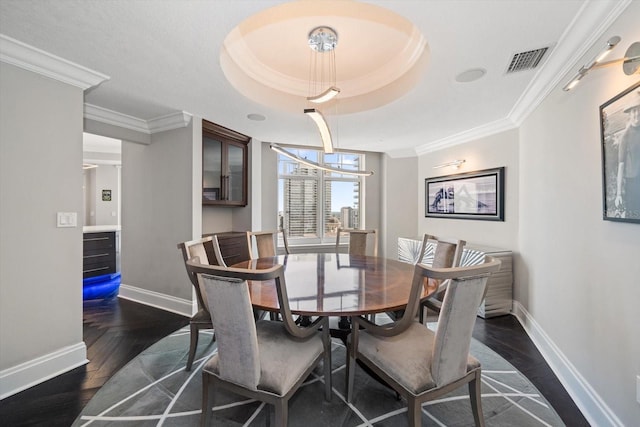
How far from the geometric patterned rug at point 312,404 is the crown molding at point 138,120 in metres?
2.62

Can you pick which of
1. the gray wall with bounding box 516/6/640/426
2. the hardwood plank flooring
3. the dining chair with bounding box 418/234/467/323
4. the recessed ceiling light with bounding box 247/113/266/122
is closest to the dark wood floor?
the hardwood plank flooring

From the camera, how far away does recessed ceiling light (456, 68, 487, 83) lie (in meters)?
2.25

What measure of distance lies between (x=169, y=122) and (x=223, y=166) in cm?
84

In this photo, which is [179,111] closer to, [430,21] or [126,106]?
[126,106]

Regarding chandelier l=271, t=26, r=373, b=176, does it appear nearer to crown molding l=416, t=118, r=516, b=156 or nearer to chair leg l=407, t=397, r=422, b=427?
chair leg l=407, t=397, r=422, b=427

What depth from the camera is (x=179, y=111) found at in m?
3.20

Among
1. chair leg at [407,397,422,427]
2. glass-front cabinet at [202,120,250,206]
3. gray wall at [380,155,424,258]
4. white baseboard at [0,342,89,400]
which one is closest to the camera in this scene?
chair leg at [407,397,422,427]

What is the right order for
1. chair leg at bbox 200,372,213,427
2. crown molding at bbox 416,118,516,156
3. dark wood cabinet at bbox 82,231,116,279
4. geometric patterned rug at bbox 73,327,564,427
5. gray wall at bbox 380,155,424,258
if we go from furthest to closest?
1. gray wall at bbox 380,155,424,258
2. dark wood cabinet at bbox 82,231,116,279
3. crown molding at bbox 416,118,516,156
4. geometric patterned rug at bbox 73,327,564,427
5. chair leg at bbox 200,372,213,427

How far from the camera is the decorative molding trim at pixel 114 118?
122 inches

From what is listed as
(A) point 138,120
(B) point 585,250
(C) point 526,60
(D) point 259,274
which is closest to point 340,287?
(D) point 259,274

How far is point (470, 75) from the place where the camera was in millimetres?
2332

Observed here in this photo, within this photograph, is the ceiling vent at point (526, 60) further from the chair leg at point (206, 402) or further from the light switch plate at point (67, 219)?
the light switch plate at point (67, 219)

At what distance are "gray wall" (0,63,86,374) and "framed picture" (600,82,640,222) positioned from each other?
372cm

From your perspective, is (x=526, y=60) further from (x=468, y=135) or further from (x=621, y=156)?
(x=468, y=135)
